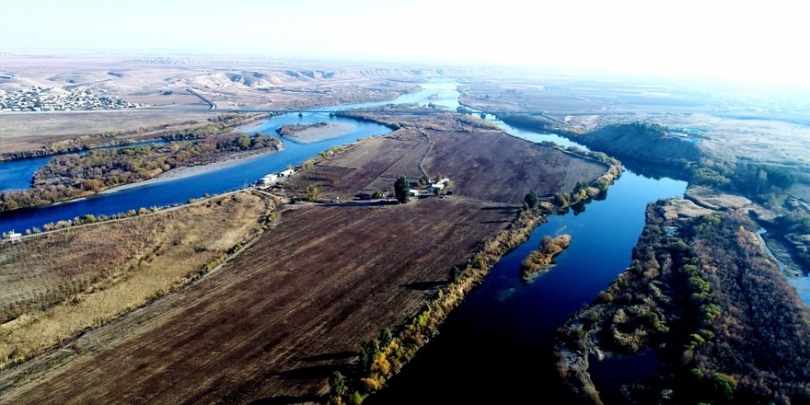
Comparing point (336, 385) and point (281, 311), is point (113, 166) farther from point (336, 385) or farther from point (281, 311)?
point (336, 385)

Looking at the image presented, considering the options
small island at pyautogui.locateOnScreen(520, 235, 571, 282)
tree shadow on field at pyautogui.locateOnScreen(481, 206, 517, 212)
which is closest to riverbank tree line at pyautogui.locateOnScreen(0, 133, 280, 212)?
tree shadow on field at pyautogui.locateOnScreen(481, 206, 517, 212)

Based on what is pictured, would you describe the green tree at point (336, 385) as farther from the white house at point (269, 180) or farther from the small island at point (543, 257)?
the white house at point (269, 180)

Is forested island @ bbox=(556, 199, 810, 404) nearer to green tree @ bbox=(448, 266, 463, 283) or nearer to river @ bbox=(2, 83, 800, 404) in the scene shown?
river @ bbox=(2, 83, 800, 404)

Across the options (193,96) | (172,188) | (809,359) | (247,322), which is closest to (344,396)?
(247,322)

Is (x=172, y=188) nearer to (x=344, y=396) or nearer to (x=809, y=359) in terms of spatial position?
(x=344, y=396)

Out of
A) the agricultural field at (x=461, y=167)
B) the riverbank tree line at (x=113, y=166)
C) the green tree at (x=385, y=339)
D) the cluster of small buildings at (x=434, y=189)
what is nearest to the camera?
the green tree at (x=385, y=339)

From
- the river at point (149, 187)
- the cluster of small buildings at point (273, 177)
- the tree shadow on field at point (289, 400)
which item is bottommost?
the river at point (149, 187)

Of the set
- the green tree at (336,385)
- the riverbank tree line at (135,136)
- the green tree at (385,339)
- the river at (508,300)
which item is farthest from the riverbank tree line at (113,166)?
the green tree at (336,385)
